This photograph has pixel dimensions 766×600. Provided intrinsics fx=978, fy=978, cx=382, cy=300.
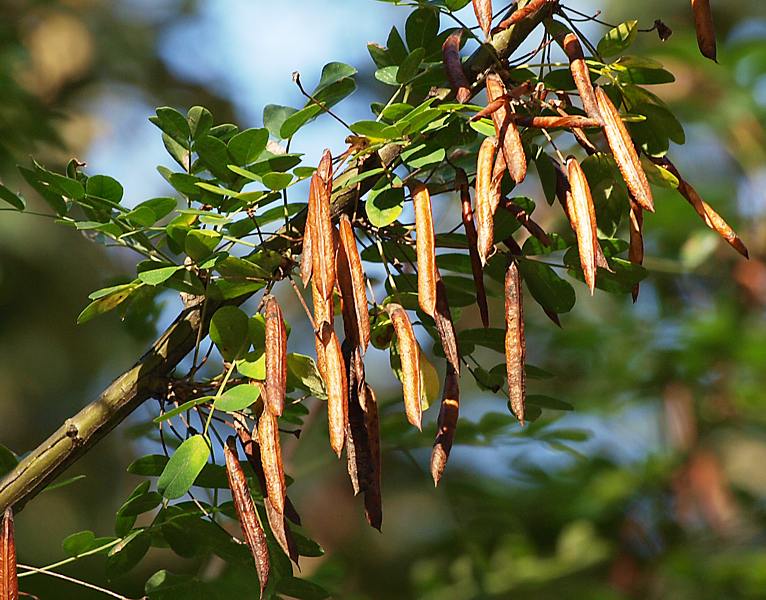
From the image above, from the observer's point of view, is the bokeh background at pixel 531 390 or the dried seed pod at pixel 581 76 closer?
the dried seed pod at pixel 581 76

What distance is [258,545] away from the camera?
57cm

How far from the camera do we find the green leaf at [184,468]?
0.60 metres

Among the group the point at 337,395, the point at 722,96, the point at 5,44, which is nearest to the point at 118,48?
the point at 5,44

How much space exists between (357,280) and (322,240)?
0.12 feet

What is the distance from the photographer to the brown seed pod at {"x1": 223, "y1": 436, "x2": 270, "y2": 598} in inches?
22.1

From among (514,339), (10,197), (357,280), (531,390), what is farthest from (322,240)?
(531,390)

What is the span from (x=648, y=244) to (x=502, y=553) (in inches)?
30.6

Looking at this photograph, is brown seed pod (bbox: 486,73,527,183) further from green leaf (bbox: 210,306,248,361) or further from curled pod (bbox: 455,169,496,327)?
green leaf (bbox: 210,306,248,361)

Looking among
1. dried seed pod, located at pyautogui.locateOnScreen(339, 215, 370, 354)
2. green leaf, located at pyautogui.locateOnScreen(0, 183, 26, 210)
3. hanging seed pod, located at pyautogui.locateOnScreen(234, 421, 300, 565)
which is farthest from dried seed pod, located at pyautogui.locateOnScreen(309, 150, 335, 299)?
green leaf, located at pyautogui.locateOnScreen(0, 183, 26, 210)

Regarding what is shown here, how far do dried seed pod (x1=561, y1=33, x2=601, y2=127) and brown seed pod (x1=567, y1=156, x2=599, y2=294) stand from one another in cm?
3

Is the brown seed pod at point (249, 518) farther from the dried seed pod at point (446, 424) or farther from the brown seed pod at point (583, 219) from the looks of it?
the brown seed pod at point (583, 219)

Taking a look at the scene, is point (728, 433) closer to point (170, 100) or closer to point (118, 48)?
point (170, 100)

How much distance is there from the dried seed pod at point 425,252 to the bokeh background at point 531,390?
50 cm

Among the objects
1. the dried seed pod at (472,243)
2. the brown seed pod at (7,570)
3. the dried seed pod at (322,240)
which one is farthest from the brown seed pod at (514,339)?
the brown seed pod at (7,570)
